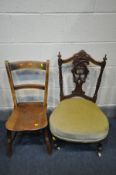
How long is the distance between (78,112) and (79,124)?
13 cm

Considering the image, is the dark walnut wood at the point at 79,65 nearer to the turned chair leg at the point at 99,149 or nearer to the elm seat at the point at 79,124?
the elm seat at the point at 79,124

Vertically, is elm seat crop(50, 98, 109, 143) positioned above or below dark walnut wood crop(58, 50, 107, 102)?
below

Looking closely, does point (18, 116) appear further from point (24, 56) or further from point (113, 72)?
point (113, 72)

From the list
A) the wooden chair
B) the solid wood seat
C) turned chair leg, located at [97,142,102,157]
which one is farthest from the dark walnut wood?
turned chair leg, located at [97,142,102,157]

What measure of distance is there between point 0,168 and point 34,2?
1.44 meters

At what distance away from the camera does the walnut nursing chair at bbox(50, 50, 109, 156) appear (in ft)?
5.06

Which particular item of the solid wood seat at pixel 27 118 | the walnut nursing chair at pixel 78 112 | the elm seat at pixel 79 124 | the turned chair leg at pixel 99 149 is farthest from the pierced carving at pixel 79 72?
the turned chair leg at pixel 99 149

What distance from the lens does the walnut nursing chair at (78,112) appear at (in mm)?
1542

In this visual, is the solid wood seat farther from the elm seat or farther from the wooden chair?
the elm seat

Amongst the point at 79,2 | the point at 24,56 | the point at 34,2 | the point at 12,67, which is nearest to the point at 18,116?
the point at 12,67

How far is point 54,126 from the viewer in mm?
1582

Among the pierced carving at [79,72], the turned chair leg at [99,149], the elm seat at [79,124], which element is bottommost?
→ the turned chair leg at [99,149]

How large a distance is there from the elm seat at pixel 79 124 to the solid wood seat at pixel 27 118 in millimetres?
108

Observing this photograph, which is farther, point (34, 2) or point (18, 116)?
point (18, 116)
